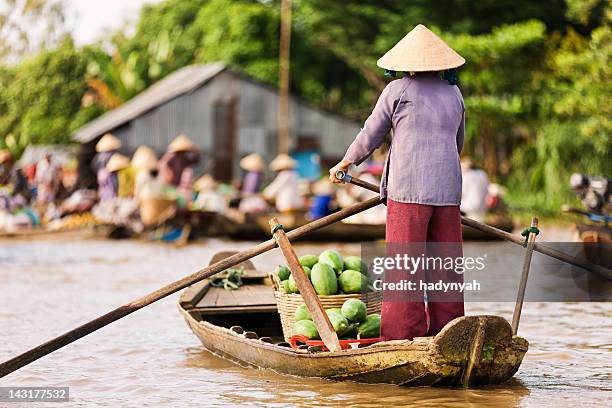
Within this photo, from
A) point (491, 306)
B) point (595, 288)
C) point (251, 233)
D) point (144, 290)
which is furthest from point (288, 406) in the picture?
point (251, 233)

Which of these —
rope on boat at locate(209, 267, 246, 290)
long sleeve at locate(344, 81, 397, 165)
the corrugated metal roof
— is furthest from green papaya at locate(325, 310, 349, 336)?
the corrugated metal roof

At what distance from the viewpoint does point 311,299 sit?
17.7ft

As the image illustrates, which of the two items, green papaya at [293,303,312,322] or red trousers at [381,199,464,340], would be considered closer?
red trousers at [381,199,464,340]

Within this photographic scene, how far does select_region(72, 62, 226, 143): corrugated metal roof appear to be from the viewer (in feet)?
79.7

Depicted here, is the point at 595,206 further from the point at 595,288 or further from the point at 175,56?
the point at 175,56

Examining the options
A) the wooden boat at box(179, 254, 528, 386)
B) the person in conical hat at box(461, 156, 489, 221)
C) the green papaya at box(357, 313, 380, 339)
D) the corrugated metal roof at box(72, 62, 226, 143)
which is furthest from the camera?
the corrugated metal roof at box(72, 62, 226, 143)

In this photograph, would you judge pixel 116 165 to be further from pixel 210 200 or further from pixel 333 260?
pixel 333 260

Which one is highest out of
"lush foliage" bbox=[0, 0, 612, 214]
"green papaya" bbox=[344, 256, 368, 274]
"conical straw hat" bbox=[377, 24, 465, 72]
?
"lush foliage" bbox=[0, 0, 612, 214]

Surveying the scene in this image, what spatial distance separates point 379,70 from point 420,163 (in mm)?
22197

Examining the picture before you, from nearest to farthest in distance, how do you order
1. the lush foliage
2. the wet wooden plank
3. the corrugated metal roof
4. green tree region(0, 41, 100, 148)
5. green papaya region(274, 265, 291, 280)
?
green papaya region(274, 265, 291, 280), the wet wooden plank, the lush foliage, the corrugated metal roof, green tree region(0, 41, 100, 148)

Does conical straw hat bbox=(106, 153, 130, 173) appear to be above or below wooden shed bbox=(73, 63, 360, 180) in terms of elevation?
below

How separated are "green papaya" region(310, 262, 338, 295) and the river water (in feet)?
1.55

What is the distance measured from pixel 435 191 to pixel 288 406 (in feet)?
3.99

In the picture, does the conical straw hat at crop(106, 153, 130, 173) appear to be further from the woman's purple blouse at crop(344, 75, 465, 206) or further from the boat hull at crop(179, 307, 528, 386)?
the woman's purple blouse at crop(344, 75, 465, 206)
